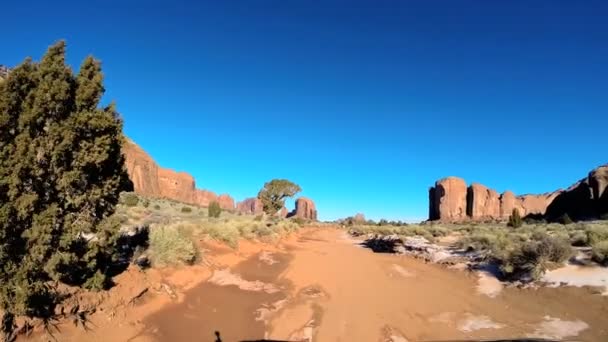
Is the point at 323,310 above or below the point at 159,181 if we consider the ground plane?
below

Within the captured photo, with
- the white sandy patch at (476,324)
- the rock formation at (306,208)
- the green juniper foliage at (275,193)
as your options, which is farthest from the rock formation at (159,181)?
the white sandy patch at (476,324)

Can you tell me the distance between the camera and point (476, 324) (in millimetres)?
9625

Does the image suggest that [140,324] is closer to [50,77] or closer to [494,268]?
[50,77]

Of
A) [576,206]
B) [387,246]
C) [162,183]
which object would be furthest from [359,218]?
[387,246]

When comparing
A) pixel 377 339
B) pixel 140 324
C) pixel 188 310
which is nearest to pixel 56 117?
pixel 140 324

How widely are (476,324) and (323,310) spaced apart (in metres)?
3.72

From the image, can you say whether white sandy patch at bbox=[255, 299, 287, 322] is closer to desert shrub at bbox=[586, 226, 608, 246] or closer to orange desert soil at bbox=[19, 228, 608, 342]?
orange desert soil at bbox=[19, 228, 608, 342]

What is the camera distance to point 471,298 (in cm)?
1218

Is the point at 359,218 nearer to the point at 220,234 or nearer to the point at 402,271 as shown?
the point at 220,234

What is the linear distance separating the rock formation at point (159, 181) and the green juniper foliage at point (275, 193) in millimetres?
19571

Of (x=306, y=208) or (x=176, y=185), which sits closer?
(x=176, y=185)

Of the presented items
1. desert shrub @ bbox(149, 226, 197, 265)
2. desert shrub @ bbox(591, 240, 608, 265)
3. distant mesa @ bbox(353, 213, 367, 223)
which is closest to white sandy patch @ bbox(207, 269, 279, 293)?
desert shrub @ bbox(149, 226, 197, 265)

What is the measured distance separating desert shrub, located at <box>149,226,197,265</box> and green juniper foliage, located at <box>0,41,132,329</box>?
3.59 metres

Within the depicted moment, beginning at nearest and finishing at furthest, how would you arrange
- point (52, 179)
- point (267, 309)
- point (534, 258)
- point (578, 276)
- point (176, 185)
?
point (52, 179), point (267, 309), point (578, 276), point (534, 258), point (176, 185)
